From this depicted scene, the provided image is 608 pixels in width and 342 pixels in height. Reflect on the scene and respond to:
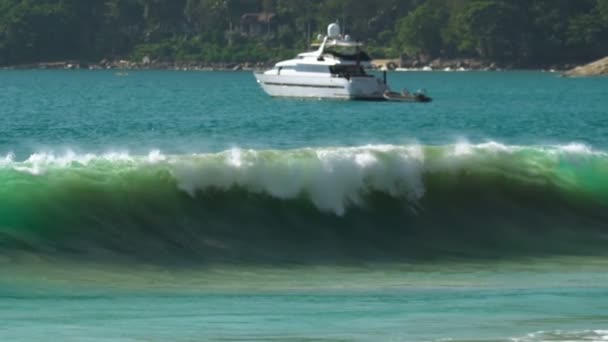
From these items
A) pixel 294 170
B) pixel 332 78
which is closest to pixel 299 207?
pixel 294 170

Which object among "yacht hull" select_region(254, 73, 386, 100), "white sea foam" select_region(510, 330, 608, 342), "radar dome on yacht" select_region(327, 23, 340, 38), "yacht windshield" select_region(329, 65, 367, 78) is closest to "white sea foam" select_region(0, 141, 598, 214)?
"white sea foam" select_region(510, 330, 608, 342)

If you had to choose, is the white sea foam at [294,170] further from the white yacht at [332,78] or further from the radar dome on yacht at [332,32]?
the radar dome on yacht at [332,32]

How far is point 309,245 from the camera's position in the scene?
28.2 m

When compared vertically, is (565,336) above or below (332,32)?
above

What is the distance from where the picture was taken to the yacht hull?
3536 inches

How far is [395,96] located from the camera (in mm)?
90250

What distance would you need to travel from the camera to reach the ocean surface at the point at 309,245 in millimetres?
20844

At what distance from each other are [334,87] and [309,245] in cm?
6204

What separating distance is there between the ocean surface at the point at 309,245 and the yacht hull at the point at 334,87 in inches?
2163

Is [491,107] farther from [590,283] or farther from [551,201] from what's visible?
[590,283]

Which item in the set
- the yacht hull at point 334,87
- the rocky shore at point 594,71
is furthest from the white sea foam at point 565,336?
the rocky shore at point 594,71

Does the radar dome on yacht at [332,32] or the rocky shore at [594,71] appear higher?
the radar dome on yacht at [332,32]

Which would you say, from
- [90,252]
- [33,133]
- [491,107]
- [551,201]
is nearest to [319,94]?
[491,107]

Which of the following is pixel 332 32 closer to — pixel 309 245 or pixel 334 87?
pixel 334 87
